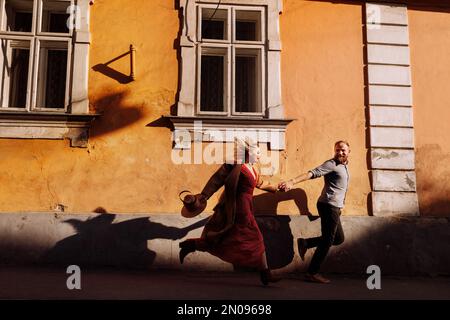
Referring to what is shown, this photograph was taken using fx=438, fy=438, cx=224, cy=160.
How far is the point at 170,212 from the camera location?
5801 mm

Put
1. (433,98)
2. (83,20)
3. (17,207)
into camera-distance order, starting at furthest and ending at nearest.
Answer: (433,98), (83,20), (17,207)

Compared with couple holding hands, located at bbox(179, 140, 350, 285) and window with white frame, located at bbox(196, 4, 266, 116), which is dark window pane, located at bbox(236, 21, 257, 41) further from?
couple holding hands, located at bbox(179, 140, 350, 285)

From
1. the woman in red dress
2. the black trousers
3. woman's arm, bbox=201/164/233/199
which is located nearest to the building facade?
the black trousers

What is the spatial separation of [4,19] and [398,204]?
6053 mm

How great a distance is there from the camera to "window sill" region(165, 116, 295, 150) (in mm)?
5914

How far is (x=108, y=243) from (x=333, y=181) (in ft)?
9.52

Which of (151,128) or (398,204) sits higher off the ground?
(151,128)

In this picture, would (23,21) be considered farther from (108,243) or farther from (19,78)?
(108,243)

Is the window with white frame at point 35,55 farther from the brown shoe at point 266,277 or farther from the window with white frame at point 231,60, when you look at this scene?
the brown shoe at point 266,277

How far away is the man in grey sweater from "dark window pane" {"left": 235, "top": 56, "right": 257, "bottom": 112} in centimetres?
165

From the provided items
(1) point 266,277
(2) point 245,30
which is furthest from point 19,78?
(1) point 266,277

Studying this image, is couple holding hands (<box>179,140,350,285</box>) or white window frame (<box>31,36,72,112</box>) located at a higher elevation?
white window frame (<box>31,36,72,112</box>)

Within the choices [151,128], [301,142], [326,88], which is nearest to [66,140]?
[151,128]

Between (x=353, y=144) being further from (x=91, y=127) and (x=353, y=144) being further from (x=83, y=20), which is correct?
(x=83, y=20)
